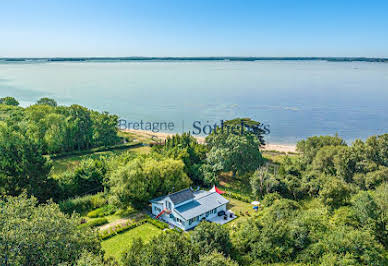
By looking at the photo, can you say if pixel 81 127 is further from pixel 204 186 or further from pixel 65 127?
pixel 204 186

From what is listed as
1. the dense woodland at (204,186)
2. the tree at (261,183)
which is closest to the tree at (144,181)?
the dense woodland at (204,186)

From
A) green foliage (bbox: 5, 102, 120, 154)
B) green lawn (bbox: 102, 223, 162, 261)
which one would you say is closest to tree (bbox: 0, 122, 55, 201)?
green lawn (bbox: 102, 223, 162, 261)

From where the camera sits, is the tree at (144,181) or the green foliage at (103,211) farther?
the green foliage at (103,211)

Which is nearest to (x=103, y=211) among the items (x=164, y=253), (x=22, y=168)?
(x=22, y=168)

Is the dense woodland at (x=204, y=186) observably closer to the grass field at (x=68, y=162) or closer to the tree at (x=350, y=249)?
the tree at (x=350, y=249)

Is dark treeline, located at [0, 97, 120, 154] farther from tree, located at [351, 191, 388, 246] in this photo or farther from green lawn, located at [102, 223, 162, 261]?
tree, located at [351, 191, 388, 246]

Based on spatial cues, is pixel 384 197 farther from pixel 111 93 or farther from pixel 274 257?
pixel 111 93
